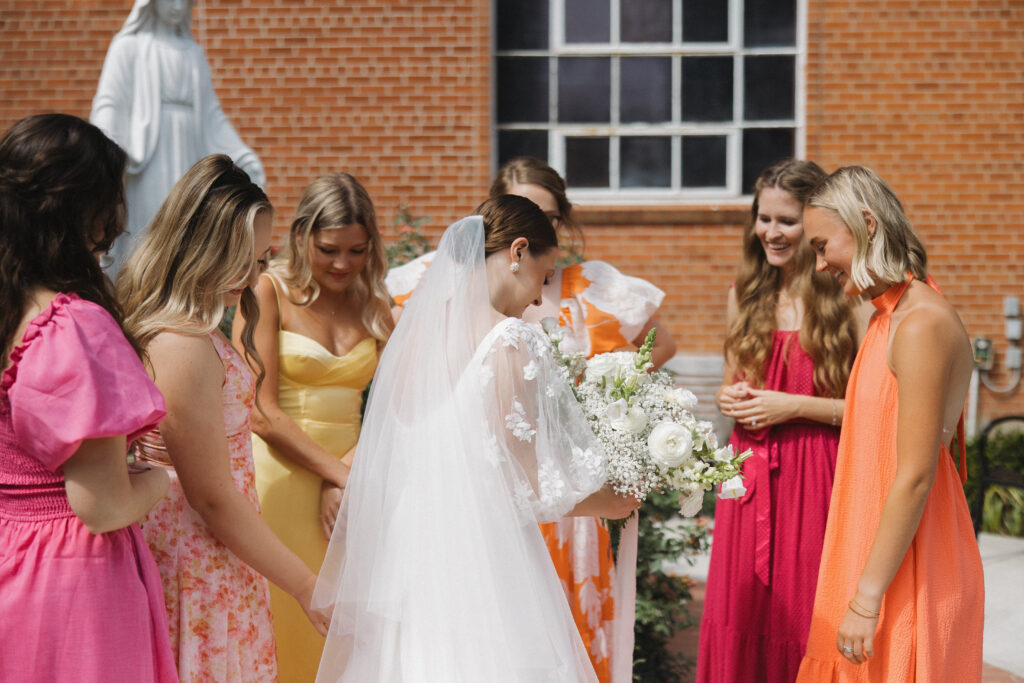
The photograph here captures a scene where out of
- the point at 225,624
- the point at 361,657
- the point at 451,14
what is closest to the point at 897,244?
the point at 361,657

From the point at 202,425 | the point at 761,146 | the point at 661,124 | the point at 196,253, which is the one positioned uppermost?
the point at 661,124

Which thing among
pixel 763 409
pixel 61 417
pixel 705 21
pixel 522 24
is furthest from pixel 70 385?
pixel 705 21

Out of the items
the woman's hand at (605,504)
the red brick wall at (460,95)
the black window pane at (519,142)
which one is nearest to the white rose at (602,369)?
the woman's hand at (605,504)

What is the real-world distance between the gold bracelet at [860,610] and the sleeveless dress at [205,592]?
1.63 metres

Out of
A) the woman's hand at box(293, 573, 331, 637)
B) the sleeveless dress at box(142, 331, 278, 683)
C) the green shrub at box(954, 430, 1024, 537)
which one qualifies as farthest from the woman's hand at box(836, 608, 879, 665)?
the green shrub at box(954, 430, 1024, 537)

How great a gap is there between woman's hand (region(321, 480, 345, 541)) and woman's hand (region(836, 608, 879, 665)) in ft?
5.71

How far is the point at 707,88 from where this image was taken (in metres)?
8.93

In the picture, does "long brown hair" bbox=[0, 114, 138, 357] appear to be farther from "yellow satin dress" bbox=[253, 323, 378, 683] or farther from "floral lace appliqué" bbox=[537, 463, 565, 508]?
"yellow satin dress" bbox=[253, 323, 378, 683]

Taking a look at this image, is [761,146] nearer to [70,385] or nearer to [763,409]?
[763,409]

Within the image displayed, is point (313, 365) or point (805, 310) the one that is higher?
point (805, 310)

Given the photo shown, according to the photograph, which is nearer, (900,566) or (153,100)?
(900,566)

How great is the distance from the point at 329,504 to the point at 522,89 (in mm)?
6403

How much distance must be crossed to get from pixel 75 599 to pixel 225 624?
0.54 meters

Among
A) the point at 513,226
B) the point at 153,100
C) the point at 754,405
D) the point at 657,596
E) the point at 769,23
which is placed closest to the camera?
the point at 513,226
